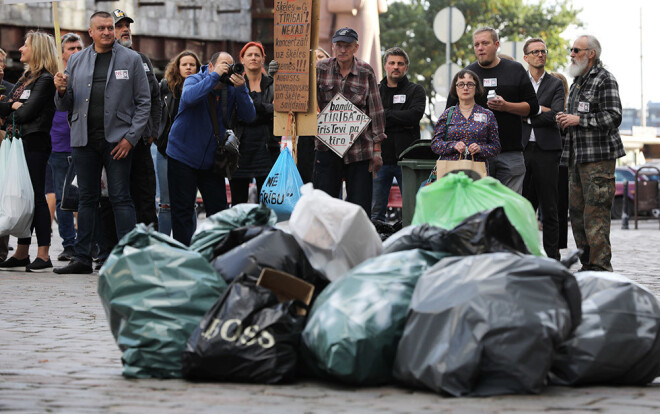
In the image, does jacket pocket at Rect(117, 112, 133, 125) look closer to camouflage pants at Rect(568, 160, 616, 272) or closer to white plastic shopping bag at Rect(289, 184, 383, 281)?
camouflage pants at Rect(568, 160, 616, 272)

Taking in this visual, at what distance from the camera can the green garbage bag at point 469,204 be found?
5.44 metres

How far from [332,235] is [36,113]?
5.60 m

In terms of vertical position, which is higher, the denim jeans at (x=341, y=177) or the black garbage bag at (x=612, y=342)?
Result: the denim jeans at (x=341, y=177)

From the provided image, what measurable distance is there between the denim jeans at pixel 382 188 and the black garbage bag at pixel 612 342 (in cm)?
659

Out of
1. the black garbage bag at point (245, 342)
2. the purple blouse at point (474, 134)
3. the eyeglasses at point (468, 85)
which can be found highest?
the eyeglasses at point (468, 85)

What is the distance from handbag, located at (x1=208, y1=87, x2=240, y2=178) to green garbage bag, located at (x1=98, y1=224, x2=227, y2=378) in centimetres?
388

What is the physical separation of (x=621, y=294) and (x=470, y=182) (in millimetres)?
929

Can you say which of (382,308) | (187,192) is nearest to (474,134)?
(187,192)

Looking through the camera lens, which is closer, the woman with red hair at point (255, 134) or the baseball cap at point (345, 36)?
the baseball cap at point (345, 36)

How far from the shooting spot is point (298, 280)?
5.17 metres

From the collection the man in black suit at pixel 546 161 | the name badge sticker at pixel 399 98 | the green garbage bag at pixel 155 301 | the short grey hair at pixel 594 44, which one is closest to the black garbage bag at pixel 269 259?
the green garbage bag at pixel 155 301

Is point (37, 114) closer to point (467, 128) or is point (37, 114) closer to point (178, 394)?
point (467, 128)

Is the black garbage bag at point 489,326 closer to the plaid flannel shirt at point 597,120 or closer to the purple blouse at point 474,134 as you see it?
the purple blouse at point 474,134

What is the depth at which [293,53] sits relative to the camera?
362 inches
